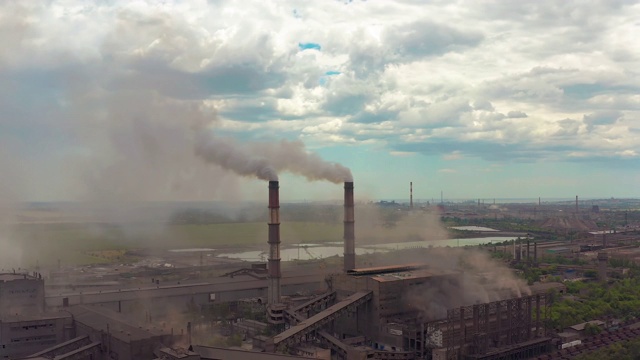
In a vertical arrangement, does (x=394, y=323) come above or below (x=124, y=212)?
below

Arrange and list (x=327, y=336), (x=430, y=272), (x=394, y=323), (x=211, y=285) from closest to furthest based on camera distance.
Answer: (x=327, y=336) → (x=394, y=323) → (x=430, y=272) → (x=211, y=285)

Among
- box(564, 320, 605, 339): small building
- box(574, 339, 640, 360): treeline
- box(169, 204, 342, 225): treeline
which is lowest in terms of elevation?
box(564, 320, 605, 339): small building

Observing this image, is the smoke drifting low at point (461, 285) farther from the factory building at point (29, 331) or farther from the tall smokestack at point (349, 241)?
the factory building at point (29, 331)

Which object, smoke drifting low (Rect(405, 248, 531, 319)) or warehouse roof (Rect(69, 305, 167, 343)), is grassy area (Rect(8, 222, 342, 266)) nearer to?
warehouse roof (Rect(69, 305, 167, 343))

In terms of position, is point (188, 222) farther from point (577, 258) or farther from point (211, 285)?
point (577, 258)

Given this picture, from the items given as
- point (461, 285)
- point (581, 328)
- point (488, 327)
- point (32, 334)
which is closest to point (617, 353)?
Result: point (488, 327)

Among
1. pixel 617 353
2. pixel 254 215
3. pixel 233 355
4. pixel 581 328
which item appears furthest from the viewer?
pixel 254 215

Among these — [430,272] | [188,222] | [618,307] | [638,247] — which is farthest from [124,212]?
[638,247]

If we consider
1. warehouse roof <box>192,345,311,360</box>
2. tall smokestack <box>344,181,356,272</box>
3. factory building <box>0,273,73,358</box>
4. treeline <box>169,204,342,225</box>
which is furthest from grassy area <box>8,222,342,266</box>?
warehouse roof <box>192,345,311,360</box>

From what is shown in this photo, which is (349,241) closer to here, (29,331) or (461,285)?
(461,285)
